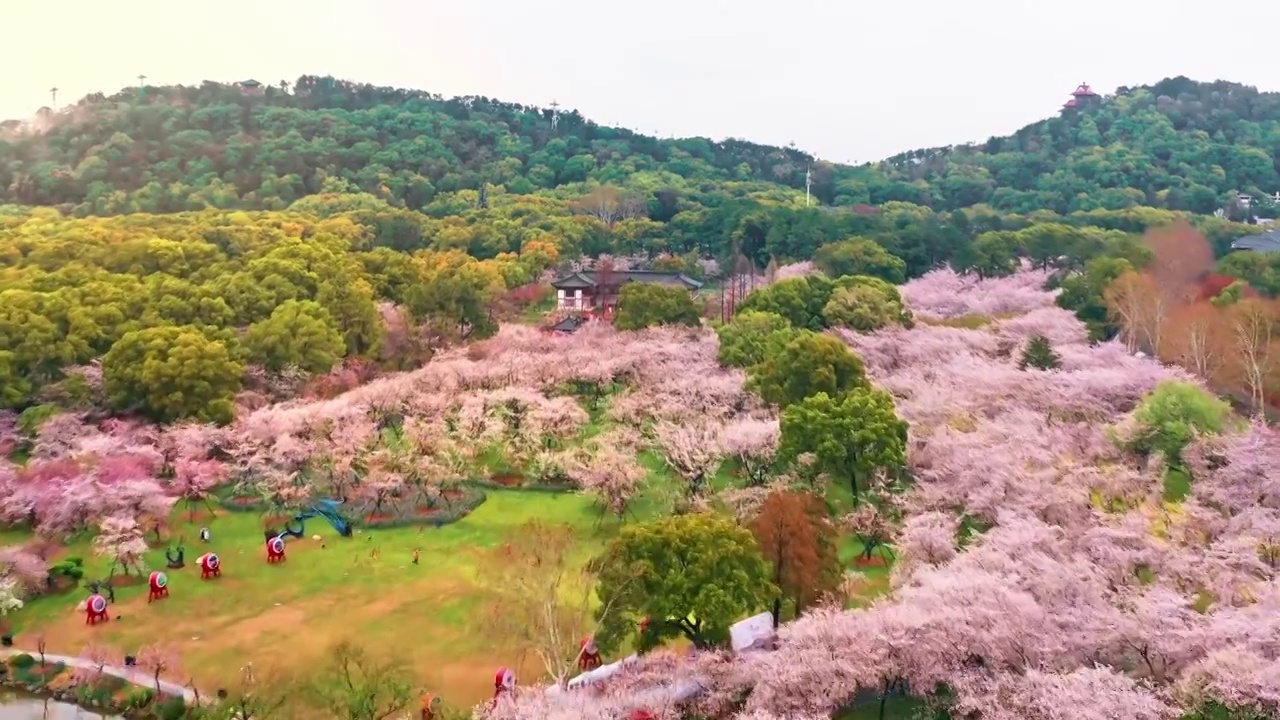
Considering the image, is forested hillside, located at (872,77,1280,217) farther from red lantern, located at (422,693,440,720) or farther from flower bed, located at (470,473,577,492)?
red lantern, located at (422,693,440,720)

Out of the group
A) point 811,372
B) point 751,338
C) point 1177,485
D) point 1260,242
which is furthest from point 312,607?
point 1260,242

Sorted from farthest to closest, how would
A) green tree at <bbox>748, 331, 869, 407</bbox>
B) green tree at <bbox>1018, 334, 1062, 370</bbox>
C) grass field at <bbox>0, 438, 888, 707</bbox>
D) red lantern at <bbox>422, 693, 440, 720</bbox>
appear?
1. green tree at <bbox>1018, 334, 1062, 370</bbox>
2. green tree at <bbox>748, 331, 869, 407</bbox>
3. grass field at <bbox>0, 438, 888, 707</bbox>
4. red lantern at <bbox>422, 693, 440, 720</bbox>

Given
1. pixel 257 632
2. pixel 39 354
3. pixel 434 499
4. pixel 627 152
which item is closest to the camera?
pixel 257 632

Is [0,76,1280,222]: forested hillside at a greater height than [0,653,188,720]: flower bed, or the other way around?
[0,76,1280,222]: forested hillside

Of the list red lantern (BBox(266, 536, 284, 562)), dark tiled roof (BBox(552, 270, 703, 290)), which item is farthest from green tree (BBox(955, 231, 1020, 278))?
red lantern (BBox(266, 536, 284, 562))

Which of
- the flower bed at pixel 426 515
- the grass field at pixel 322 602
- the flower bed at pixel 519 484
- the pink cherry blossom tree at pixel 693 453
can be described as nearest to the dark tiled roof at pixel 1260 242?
the grass field at pixel 322 602

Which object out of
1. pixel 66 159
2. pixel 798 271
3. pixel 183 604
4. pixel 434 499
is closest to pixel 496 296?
pixel 798 271

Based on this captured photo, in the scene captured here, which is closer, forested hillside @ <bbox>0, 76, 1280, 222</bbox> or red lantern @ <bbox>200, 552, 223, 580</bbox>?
red lantern @ <bbox>200, 552, 223, 580</bbox>

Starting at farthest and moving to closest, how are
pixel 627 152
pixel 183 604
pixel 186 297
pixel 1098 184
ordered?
1. pixel 627 152
2. pixel 1098 184
3. pixel 186 297
4. pixel 183 604

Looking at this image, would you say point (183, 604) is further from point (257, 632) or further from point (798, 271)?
point (798, 271)
